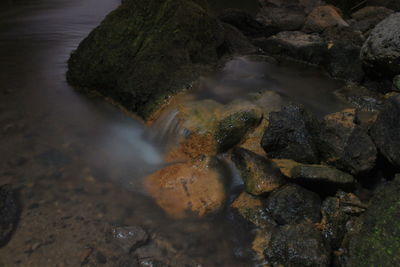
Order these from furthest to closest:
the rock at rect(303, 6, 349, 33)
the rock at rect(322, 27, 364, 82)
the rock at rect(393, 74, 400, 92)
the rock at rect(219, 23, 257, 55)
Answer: the rock at rect(303, 6, 349, 33)
the rock at rect(219, 23, 257, 55)
the rock at rect(322, 27, 364, 82)
the rock at rect(393, 74, 400, 92)

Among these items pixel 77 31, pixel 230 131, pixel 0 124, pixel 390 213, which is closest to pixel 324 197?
pixel 390 213

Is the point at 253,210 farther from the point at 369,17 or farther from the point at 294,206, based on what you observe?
the point at 369,17

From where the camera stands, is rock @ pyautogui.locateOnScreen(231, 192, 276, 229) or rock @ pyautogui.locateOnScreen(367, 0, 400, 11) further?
rock @ pyautogui.locateOnScreen(367, 0, 400, 11)

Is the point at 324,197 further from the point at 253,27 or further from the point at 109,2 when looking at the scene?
the point at 109,2

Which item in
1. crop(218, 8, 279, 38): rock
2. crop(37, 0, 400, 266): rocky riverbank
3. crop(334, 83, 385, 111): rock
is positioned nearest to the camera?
crop(37, 0, 400, 266): rocky riverbank

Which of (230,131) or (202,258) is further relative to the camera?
(230,131)

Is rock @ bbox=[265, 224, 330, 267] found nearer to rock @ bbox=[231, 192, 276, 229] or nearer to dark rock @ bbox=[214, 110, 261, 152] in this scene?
rock @ bbox=[231, 192, 276, 229]

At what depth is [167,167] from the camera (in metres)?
5.28

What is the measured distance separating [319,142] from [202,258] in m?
2.30

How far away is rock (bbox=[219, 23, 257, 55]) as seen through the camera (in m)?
8.48

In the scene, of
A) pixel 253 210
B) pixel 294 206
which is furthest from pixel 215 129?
pixel 294 206

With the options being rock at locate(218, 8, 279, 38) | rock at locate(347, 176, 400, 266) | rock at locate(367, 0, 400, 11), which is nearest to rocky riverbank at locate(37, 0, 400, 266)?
rock at locate(347, 176, 400, 266)

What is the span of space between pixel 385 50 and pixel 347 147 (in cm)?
287

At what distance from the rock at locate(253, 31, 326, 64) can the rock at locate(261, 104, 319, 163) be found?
12.8 ft
